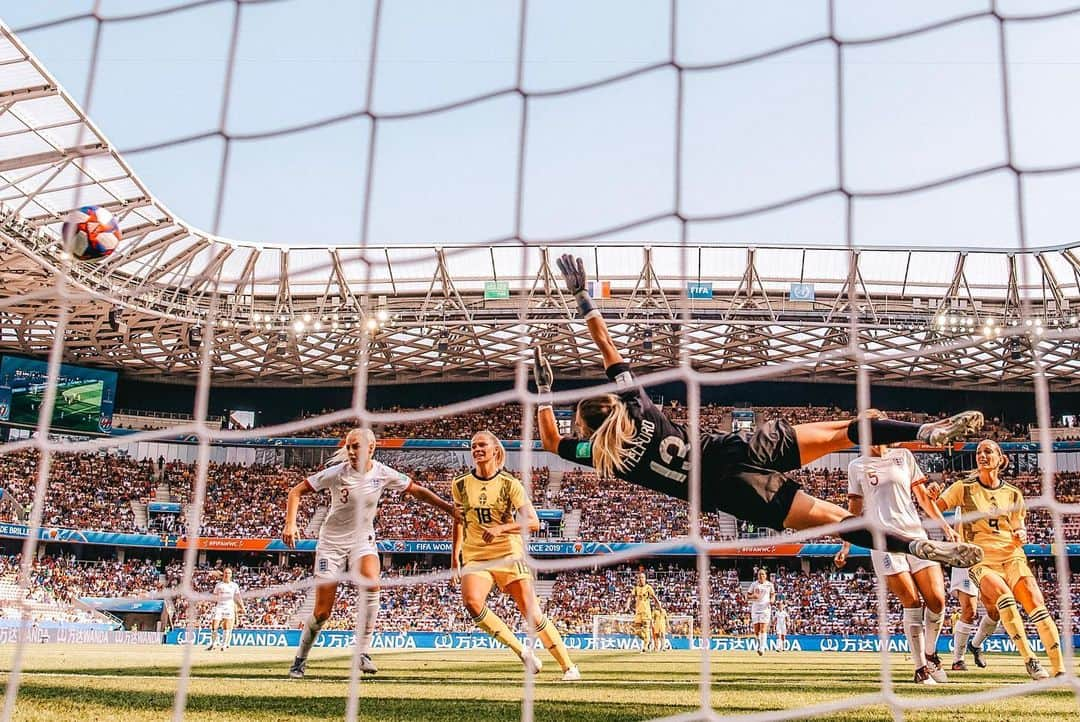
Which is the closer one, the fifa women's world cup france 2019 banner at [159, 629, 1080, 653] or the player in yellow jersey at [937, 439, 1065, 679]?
the player in yellow jersey at [937, 439, 1065, 679]

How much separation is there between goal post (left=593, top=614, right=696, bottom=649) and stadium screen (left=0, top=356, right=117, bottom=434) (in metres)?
14.3

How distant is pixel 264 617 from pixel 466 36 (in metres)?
18.5

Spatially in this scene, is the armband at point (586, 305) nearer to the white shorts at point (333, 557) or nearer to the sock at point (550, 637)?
the sock at point (550, 637)

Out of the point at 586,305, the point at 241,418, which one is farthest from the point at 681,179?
the point at 241,418

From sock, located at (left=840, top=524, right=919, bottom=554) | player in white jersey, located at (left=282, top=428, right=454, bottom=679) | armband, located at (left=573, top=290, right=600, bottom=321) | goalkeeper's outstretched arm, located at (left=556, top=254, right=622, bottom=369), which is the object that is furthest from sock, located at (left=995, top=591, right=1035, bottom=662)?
player in white jersey, located at (left=282, top=428, right=454, bottom=679)

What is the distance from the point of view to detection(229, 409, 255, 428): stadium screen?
91.1 feet

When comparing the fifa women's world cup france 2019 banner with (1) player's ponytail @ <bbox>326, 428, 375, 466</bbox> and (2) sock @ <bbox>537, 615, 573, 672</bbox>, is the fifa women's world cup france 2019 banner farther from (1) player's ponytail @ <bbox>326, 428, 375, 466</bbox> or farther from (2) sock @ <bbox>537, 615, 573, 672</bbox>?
(2) sock @ <bbox>537, 615, 573, 672</bbox>

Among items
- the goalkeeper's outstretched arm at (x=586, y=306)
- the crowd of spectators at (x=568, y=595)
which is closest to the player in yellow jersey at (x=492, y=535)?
the goalkeeper's outstretched arm at (x=586, y=306)

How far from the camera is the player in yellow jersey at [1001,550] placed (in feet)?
19.9

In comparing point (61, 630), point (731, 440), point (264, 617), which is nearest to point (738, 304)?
point (264, 617)

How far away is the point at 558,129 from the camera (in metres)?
4.94

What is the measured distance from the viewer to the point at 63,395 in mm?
24656

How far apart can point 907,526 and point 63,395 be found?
77.3ft

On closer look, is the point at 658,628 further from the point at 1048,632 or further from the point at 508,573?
the point at 508,573
